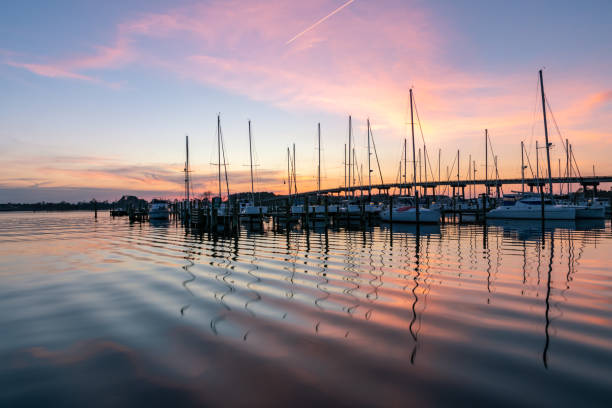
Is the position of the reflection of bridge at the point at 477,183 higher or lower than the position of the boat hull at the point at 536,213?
higher

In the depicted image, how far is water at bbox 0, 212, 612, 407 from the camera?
430 centimetres

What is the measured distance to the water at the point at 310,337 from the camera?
430cm

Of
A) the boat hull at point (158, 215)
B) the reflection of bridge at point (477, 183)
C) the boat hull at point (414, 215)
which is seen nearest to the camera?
the boat hull at point (414, 215)

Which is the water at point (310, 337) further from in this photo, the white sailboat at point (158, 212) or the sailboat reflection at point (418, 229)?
the white sailboat at point (158, 212)

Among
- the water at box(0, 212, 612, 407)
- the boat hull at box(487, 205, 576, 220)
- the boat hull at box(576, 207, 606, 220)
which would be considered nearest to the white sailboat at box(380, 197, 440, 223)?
the boat hull at box(487, 205, 576, 220)

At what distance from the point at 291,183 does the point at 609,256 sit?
5673 cm

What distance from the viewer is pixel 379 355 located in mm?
5277

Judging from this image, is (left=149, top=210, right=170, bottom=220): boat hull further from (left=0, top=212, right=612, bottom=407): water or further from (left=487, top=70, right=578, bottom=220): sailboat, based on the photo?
(left=0, top=212, right=612, bottom=407): water

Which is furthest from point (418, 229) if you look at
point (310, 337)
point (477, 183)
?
point (477, 183)

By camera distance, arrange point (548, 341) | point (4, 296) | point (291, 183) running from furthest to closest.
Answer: point (291, 183)
point (4, 296)
point (548, 341)

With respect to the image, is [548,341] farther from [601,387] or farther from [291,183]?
[291,183]

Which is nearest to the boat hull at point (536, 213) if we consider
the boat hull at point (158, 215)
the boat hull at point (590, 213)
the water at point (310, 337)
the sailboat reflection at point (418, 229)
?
the boat hull at point (590, 213)

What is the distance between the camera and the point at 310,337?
6031mm

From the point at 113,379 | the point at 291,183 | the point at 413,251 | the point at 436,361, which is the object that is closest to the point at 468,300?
the point at 436,361
